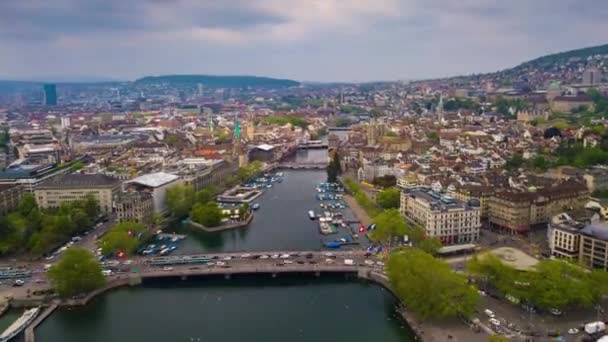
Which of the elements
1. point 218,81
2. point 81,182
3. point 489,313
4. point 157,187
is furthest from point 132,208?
point 218,81

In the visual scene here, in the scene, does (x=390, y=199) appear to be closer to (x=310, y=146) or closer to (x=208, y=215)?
(x=208, y=215)

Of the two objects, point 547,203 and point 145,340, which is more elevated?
point 547,203

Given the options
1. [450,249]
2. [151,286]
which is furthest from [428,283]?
[151,286]

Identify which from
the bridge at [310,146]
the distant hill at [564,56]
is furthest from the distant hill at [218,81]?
the bridge at [310,146]

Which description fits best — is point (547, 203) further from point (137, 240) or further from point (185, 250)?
point (137, 240)

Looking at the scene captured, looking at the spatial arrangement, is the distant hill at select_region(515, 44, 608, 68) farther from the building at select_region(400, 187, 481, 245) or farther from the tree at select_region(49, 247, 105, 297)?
the tree at select_region(49, 247, 105, 297)

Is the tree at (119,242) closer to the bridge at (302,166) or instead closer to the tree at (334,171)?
the tree at (334,171)

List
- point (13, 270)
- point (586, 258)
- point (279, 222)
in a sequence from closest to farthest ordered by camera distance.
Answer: point (586, 258), point (13, 270), point (279, 222)
